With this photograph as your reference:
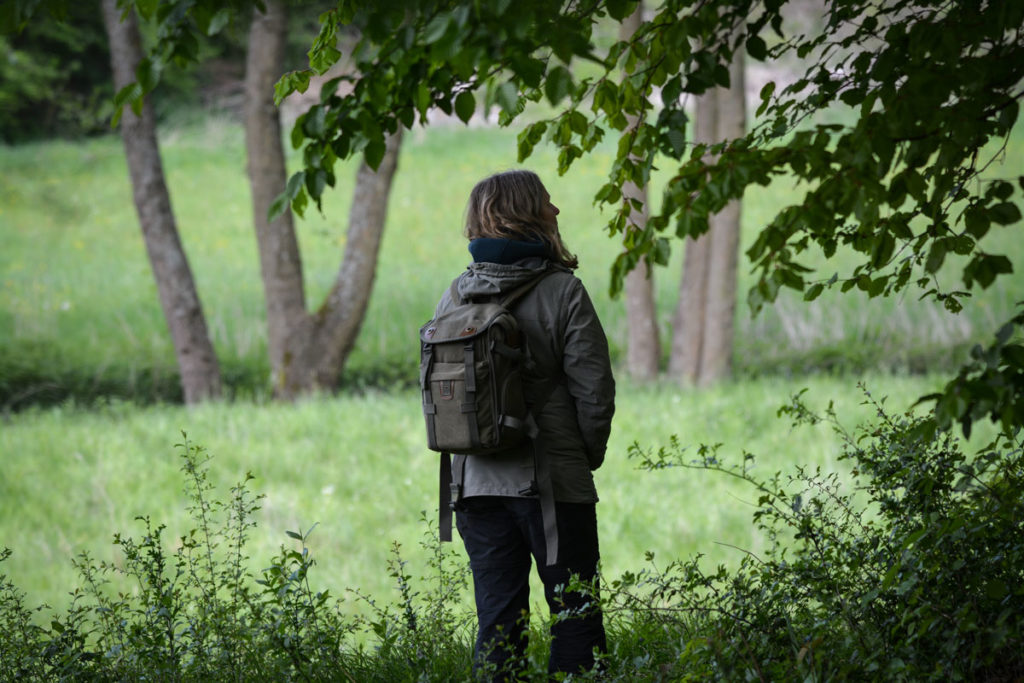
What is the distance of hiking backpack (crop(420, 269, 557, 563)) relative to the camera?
3.08 metres

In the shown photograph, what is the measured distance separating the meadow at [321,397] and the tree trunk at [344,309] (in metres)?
0.43

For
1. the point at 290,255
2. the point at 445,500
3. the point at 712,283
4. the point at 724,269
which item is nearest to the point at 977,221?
the point at 445,500

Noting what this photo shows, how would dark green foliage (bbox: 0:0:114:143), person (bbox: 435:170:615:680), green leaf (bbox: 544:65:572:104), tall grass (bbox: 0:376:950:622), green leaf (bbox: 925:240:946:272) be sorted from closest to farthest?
green leaf (bbox: 544:65:572:104)
green leaf (bbox: 925:240:946:272)
person (bbox: 435:170:615:680)
tall grass (bbox: 0:376:950:622)
dark green foliage (bbox: 0:0:114:143)

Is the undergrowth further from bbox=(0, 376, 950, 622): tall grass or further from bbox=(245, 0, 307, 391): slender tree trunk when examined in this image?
bbox=(245, 0, 307, 391): slender tree trunk

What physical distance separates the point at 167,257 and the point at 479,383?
29.2ft

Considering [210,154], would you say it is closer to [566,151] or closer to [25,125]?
[25,125]

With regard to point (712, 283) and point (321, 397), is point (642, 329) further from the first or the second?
point (321, 397)

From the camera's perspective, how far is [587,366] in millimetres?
3178

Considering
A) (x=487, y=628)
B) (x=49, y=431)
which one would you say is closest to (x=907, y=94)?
(x=487, y=628)

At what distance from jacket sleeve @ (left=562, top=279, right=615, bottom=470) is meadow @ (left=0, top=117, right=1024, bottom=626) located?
0.98 metres

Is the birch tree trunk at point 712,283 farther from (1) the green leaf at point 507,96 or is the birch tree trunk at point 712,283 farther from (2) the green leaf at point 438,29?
(2) the green leaf at point 438,29

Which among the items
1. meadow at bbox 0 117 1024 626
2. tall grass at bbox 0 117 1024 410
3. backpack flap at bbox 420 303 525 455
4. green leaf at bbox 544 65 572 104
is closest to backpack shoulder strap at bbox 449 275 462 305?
backpack flap at bbox 420 303 525 455

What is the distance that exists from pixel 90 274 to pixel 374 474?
1281cm

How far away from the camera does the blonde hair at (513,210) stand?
325cm
